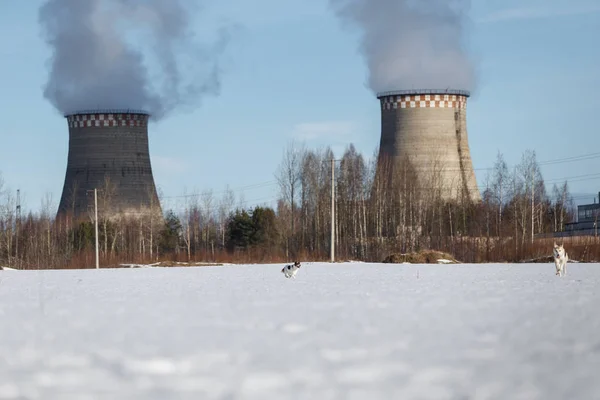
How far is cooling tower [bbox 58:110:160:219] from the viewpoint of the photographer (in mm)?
37875

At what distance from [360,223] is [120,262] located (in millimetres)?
11308

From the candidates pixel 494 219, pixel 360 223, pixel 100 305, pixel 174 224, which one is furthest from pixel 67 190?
pixel 100 305

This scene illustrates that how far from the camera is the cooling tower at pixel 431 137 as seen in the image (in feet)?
121

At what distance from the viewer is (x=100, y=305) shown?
372 inches

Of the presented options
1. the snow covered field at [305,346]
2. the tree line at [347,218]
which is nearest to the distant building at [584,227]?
the tree line at [347,218]

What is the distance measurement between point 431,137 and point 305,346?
31075mm

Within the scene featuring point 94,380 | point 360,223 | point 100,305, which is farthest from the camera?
point 360,223

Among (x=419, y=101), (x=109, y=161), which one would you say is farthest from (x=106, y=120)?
(x=419, y=101)

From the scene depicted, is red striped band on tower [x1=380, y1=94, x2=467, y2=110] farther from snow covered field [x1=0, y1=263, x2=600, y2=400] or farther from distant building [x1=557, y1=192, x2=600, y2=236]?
snow covered field [x1=0, y1=263, x2=600, y2=400]

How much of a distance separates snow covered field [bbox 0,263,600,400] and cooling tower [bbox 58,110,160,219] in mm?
27841

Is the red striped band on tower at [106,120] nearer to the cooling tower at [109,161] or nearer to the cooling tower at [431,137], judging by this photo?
the cooling tower at [109,161]

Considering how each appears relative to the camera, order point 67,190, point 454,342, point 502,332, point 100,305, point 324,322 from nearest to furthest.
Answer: point 454,342 → point 502,332 → point 324,322 → point 100,305 → point 67,190

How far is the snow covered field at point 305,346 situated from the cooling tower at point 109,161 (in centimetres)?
2784

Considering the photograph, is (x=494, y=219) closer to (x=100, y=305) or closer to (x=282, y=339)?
(x=100, y=305)
